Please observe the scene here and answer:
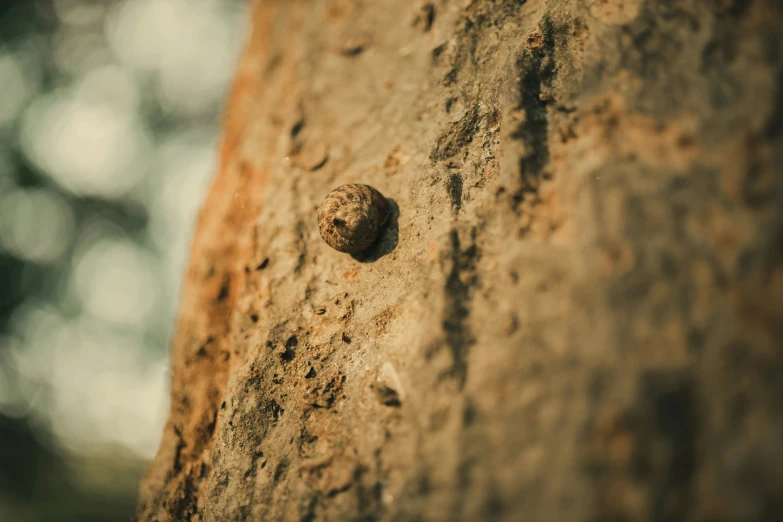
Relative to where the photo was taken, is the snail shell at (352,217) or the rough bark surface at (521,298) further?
the snail shell at (352,217)

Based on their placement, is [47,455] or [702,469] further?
[47,455]

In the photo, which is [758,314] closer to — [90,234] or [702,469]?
[702,469]

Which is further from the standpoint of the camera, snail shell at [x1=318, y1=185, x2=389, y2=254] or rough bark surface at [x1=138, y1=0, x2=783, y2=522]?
snail shell at [x1=318, y1=185, x2=389, y2=254]

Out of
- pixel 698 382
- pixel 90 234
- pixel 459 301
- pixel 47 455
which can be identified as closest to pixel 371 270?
pixel 459 301
